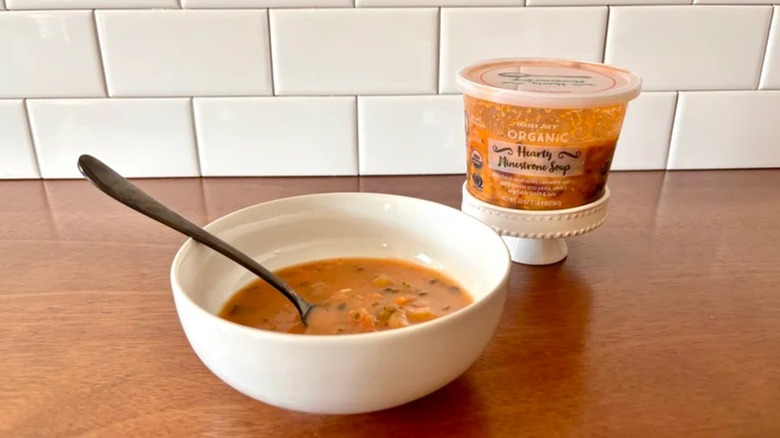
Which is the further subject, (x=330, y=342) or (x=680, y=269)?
(x=680, y=269)

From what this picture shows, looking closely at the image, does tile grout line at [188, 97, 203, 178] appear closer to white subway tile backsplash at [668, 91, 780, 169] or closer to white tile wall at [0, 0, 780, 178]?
white tile wall at [0, 0, 780, 178]

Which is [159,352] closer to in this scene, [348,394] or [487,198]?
[348,394]

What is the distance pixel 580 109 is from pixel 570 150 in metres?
0.04

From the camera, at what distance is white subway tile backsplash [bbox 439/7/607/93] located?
0.80 m

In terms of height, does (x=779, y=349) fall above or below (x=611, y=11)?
below

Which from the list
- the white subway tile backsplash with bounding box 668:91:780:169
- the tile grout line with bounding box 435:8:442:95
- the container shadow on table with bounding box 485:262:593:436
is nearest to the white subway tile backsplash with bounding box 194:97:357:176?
the tile grout line with bounding box 435:8:442:95

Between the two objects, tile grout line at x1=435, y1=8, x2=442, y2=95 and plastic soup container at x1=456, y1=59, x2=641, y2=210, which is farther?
tile grout line at x1=435, y1=8, x2=442, y2=95

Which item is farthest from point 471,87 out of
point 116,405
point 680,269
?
point 116,405

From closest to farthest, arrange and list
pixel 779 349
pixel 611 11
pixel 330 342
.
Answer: pixel 330 342, pixel 779 349, pixel 611 11

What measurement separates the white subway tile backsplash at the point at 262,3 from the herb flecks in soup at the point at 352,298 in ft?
1.14

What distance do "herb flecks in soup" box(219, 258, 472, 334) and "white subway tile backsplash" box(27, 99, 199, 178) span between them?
1.15ft

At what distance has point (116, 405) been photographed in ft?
1.49

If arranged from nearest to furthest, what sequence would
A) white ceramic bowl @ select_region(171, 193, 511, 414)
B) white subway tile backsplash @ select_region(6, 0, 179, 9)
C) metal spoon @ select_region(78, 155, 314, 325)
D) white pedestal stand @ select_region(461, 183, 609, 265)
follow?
white ceramic bowl @ select_region(171, 193, 511, 414), metal spoon @ select_region(78, 155, 314, 325), white pedestal stand @ select_region(461, 183, 609, 265), white subway tile backsplash @ select_region(6, 0, 179, 9)

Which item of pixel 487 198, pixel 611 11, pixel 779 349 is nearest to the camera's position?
pixel 779 349
